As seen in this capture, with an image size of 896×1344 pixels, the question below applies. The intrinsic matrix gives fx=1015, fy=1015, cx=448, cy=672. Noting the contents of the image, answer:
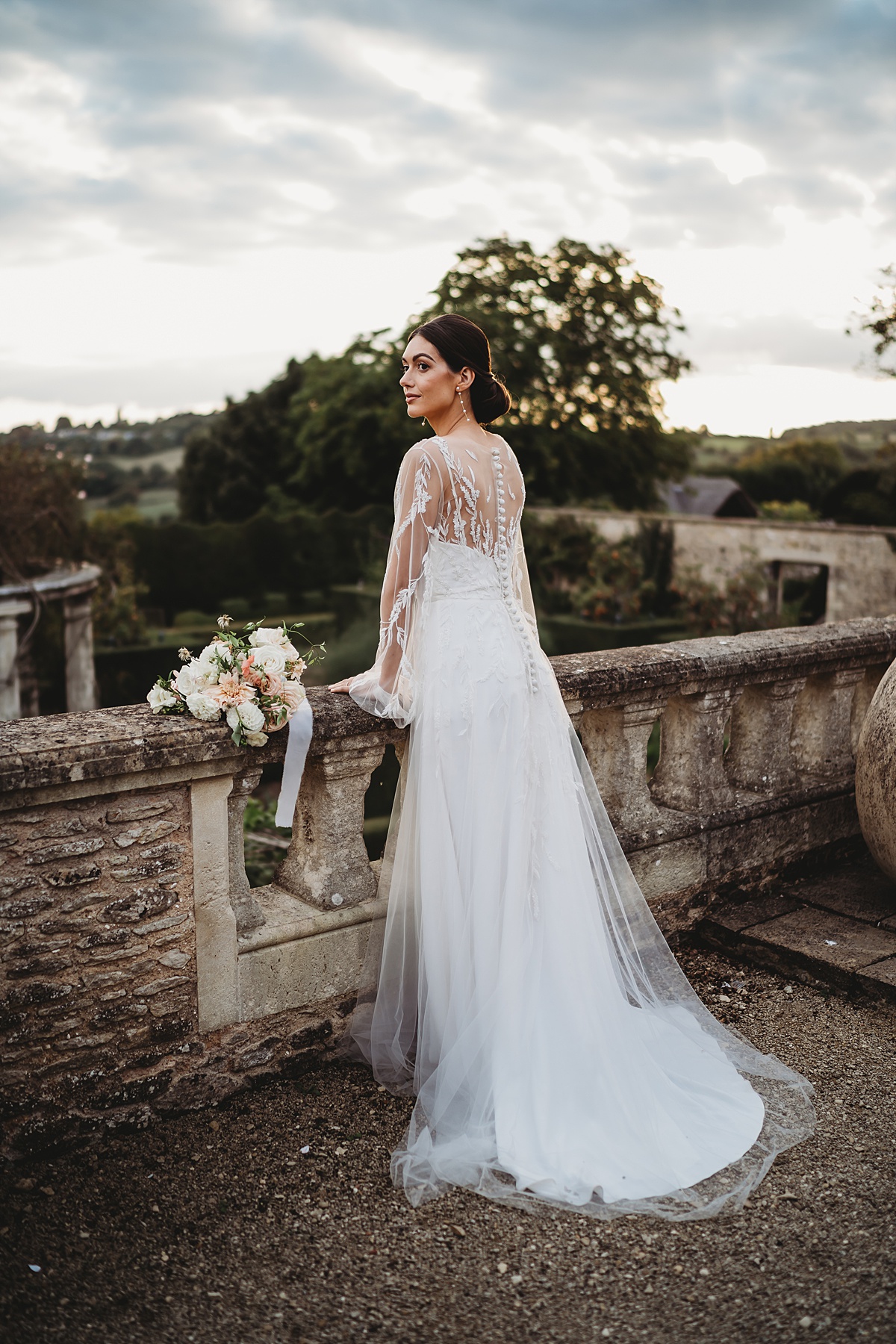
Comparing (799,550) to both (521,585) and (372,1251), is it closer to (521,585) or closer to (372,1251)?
(521,585)

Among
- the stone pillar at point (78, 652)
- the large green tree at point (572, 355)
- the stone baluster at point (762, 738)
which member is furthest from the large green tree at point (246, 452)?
the stone baluster at point (762, 738)

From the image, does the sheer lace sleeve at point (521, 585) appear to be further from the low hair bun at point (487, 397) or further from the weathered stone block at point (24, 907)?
the weathered stone block at point (24, 907)

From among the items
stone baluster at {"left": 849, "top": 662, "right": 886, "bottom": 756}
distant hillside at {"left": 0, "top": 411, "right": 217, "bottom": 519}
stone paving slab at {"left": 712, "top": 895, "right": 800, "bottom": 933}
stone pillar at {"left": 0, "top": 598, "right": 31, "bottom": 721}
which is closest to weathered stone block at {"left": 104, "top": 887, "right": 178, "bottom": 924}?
stone paving slab at {"left": 712, "top": 895, "right": 800, "bottom": 933}

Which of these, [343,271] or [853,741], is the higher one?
[343,271]

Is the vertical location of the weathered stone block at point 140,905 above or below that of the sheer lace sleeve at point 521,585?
below

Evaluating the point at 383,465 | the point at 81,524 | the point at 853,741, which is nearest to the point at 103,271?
the point at 81,524

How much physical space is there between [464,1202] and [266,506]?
111 feet

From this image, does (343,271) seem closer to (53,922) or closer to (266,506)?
(266,506)

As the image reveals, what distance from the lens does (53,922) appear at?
2324 mm

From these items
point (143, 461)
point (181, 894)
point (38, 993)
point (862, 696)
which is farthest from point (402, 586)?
point (143, 461)

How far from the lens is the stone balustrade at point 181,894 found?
230cm

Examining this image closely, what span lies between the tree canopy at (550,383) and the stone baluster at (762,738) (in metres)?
25.9

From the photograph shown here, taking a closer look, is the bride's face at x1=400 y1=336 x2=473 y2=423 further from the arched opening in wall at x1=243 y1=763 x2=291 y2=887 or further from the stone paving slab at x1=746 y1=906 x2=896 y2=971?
the arched opening in wall at x1=243 y1=763 x2=291 y2=887

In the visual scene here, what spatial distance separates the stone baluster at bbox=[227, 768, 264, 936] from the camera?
262 centimetres
